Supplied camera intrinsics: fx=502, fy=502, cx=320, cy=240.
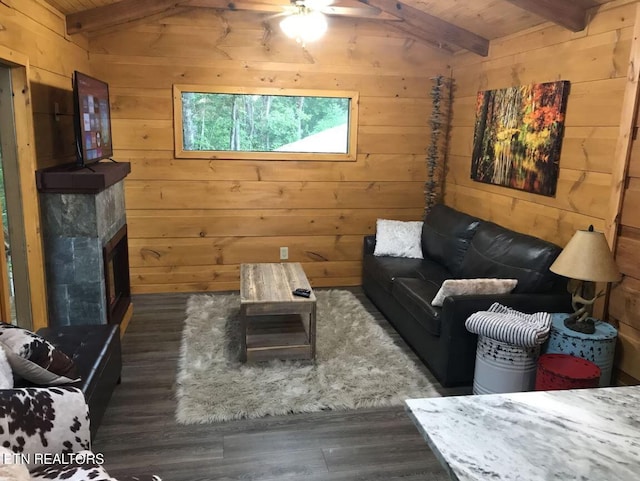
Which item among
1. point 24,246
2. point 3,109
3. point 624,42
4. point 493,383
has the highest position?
point 624,42

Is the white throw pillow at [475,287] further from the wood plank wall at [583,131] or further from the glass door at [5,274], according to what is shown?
the glass door at [5,274]

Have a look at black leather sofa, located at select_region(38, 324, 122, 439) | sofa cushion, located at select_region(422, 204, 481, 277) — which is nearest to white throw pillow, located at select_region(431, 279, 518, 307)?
sofa cushion, located at select_region(422, 204, 481, 277)

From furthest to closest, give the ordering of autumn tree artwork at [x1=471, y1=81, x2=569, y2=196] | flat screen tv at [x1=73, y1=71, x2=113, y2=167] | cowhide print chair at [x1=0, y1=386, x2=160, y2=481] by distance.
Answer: autumn tree artwork at [x1=471, y1=81, x2=569, y2=196], flat screen tv at [x1=73, y1=71, x2=113, y2=167], cowhide print chair at [x1=0, y1=386, x2=160, y2=481]

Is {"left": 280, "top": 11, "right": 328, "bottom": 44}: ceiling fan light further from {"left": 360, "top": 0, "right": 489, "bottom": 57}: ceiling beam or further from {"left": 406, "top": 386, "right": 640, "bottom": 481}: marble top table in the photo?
{"left": 406, "top": 386, "right": 640, "bottom": 481}: marble top table

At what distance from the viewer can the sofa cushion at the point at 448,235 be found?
4129 mm

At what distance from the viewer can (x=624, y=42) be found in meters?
2.91

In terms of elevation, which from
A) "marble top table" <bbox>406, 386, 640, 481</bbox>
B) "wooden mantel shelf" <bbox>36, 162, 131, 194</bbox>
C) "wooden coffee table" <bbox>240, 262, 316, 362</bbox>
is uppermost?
"wooden mantel shelf" <bbox>36, 162, 131, 194</bbox>

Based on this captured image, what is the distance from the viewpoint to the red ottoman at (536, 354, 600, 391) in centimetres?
249

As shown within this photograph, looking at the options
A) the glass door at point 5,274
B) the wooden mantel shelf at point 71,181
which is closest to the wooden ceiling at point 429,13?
the wooden mantel shelf at point 71,181

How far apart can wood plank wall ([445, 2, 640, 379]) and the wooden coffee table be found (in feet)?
5.90

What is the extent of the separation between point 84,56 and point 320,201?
97.1 inches

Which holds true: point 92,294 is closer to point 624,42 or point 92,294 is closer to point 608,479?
point 608,479

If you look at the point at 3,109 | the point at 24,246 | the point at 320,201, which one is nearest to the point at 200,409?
the point at 24,246

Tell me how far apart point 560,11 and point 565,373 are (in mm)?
2222
